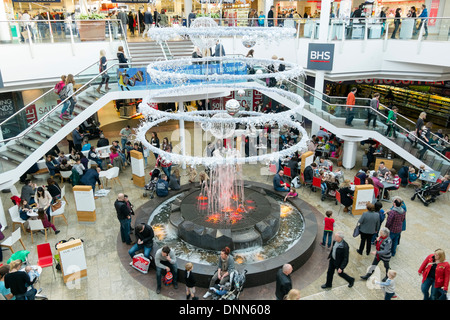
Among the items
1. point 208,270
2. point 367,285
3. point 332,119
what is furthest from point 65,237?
point 332,119

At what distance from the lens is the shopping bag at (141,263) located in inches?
330

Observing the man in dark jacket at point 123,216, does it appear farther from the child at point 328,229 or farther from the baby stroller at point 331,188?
the baby stroller at point 331,188

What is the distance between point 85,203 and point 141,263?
10.9ft

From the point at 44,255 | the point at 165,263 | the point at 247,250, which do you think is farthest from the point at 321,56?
the point at 44,255

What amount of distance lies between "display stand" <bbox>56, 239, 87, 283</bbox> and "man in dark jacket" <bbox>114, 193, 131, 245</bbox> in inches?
51.9

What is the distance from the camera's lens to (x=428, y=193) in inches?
469

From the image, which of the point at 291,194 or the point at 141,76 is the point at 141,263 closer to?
the point at 291,194

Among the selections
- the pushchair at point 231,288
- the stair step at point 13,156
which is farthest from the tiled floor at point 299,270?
the stair step at point 13,156

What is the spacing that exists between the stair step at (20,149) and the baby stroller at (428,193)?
12.9 meters

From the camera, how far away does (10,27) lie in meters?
14.2

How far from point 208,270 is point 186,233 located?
1.57m

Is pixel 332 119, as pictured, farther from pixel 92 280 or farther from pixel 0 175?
pixel 0 175

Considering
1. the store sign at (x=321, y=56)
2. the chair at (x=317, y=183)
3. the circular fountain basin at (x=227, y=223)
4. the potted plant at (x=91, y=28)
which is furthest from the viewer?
the potted plant at (x=91, y=28)
